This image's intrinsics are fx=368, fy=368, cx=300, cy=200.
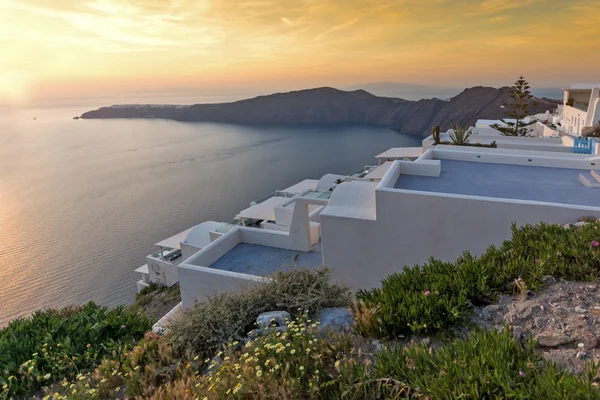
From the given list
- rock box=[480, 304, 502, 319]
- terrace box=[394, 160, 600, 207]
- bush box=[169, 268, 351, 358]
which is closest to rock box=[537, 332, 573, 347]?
rock box=[480, 304, 502, 319]

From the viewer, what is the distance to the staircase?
6.73 meters

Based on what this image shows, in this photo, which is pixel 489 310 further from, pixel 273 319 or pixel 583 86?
pixel 583 86

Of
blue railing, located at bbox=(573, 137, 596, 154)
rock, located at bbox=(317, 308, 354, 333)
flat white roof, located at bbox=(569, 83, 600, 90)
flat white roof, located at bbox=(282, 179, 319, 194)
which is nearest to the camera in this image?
rock, located at bbox=(317, 308, 354, 333)

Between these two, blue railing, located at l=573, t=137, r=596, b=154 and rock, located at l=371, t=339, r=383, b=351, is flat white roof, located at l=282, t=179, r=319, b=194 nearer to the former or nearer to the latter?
blue railing, located at l=573, t=137, r=596, b=154

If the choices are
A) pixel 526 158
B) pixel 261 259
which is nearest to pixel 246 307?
pixel 261 259

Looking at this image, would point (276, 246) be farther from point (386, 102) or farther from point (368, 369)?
point (386, 102)

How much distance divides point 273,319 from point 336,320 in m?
0.59

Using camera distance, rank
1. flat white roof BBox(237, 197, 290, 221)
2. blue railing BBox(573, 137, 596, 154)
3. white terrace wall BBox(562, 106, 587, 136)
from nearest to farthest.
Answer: blue railing BBox(573, 137, 596, 154) → flat white roof BBox(237, 197, 290, 221) → white terrace wall BBox(562, 106, 587, 136)

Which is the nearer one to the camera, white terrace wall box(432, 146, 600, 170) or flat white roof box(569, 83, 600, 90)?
white terrace wall box(432, 146, 600, 170)

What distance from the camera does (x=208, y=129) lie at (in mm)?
87625

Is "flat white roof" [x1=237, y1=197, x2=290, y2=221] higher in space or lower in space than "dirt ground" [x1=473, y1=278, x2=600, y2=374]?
lower

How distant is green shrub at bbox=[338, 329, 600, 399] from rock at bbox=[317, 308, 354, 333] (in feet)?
2.22

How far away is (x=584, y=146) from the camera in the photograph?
38.0 feet

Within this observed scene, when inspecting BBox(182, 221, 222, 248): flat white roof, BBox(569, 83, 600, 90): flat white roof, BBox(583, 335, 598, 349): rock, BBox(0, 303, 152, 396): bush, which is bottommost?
BBox(182, 221, 222, 248): flat white roof
